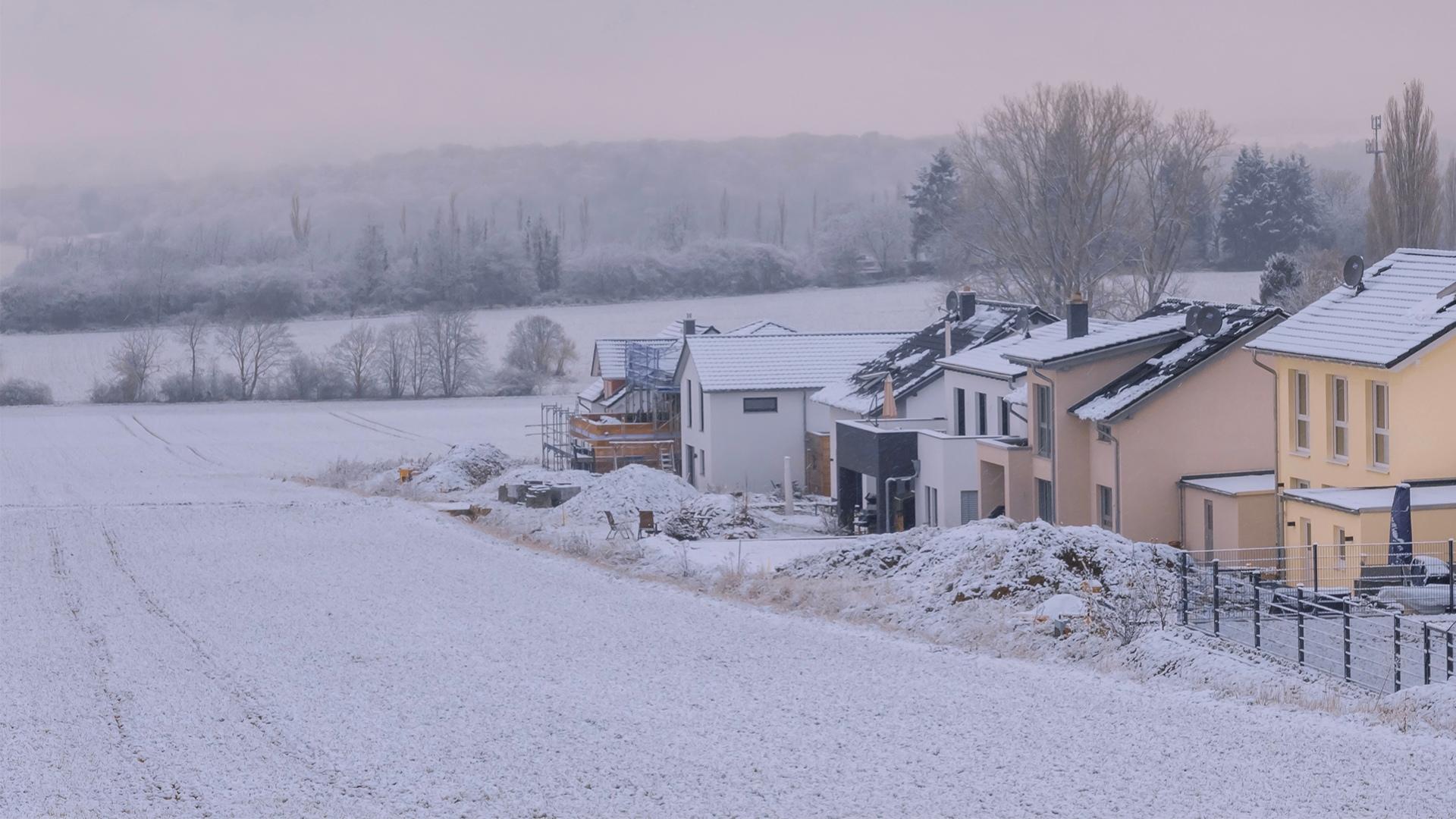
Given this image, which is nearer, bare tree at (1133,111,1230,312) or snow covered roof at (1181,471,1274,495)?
snow covered roof at (1181,471,1274,495)

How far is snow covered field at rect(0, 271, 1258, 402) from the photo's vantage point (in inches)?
4277

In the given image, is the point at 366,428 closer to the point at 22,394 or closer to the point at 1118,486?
the point at 22,394

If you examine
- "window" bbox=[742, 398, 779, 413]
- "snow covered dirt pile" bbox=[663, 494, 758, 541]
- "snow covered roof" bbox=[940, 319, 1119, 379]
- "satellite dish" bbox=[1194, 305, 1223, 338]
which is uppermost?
"satellite dish" bbox=[1194, 305, 1223, 338]

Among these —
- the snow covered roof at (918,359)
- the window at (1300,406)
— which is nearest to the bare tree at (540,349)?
the snow covered roof at (918,359)

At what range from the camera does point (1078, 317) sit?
1492 inches

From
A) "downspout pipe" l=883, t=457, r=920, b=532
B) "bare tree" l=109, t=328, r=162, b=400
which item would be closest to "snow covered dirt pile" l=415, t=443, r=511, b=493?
"downspout pipe" l=883, t=457, r=920, b=532

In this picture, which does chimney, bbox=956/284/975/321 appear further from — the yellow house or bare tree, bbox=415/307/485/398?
bare tree, bbox=415/307/485/398

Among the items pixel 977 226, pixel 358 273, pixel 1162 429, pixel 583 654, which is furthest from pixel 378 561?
pixel 358 273

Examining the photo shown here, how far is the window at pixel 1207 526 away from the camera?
3216 centimetres

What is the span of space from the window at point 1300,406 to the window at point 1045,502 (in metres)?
7.19

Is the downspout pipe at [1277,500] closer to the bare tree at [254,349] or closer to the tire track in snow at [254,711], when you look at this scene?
the tire track in snow at [254,711]

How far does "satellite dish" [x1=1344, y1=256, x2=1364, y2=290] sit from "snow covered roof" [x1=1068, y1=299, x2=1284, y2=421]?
410cm

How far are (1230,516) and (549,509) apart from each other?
68.6 ft

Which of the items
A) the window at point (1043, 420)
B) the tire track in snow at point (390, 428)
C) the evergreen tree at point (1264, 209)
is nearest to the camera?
the window at point (1043, 420)
